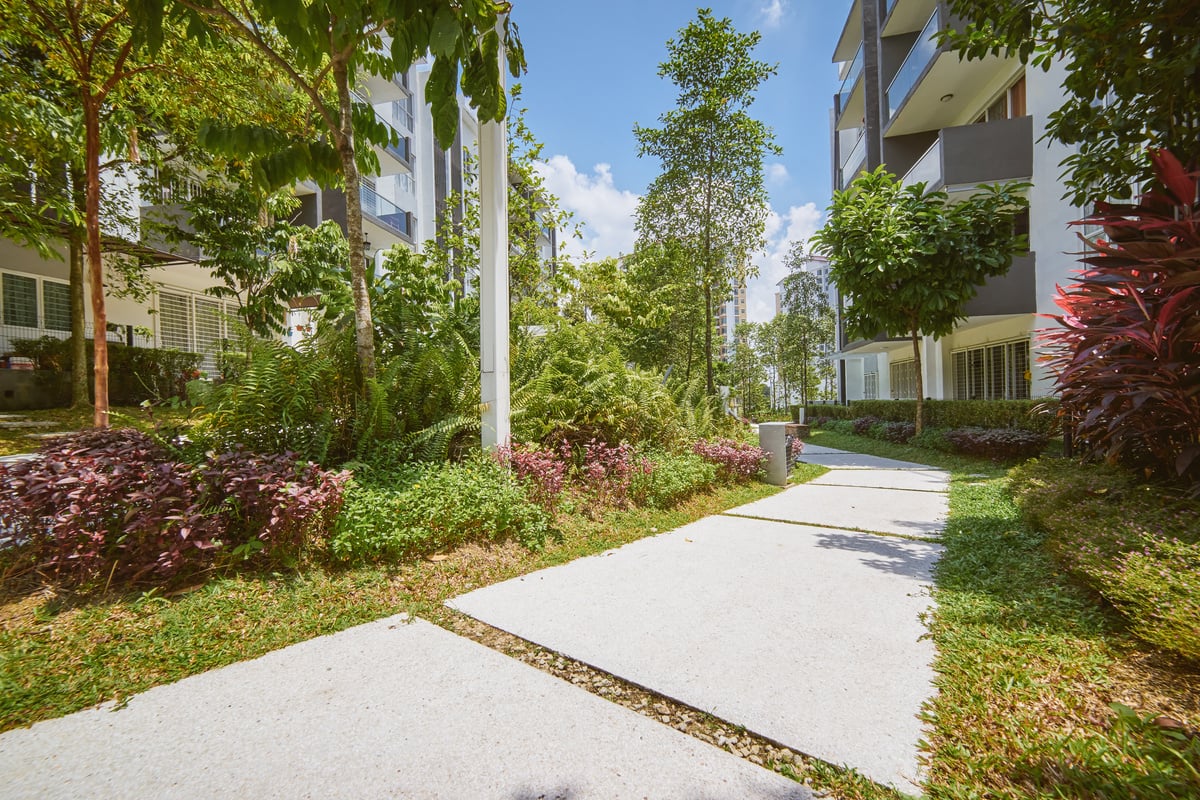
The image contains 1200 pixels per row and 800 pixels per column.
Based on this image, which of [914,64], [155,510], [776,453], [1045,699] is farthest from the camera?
[914,64]

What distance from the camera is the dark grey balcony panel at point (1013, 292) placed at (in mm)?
10609

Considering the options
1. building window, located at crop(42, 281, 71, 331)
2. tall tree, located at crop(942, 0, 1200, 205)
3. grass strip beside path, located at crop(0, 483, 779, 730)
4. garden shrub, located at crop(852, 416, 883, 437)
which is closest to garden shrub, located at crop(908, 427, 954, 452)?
garden shrub, located at crop(852, 416, 883, 437)

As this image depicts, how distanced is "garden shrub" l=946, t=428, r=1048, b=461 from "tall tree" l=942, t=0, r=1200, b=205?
5861 mm

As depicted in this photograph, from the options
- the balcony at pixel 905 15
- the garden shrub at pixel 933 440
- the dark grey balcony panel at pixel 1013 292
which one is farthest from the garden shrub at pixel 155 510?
the balcony at pixel 905 15

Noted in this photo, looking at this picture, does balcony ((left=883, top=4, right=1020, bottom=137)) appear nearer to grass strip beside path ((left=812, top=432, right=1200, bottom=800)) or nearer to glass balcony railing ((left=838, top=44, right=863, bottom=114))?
glass balcony railing ((left=838, top=44, right=863, bottom=114))

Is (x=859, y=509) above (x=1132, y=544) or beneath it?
beneath

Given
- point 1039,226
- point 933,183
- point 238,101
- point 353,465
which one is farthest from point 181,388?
point 1039,226

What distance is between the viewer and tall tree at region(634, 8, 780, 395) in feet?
32.0

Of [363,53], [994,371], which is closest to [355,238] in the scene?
[363,53]

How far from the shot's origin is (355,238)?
4.30 metres

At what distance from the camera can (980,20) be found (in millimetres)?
4176

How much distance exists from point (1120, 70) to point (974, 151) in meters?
8.41

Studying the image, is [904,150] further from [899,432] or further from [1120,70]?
[1120,70]

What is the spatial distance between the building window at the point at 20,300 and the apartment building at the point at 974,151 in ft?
64.4
